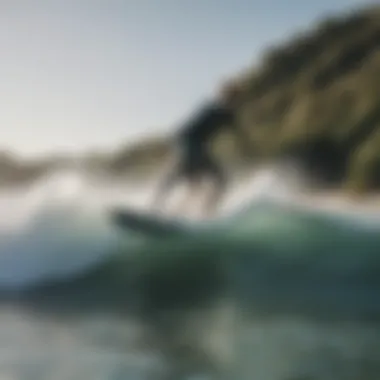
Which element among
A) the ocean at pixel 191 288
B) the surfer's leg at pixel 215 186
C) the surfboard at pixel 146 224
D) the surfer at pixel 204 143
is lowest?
the ocean at pixel 191 288

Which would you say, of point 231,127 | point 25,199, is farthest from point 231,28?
point 25,199

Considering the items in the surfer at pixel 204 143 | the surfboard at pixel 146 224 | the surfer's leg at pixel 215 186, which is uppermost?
the surfer at pixel 204 143

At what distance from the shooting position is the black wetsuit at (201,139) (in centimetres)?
134

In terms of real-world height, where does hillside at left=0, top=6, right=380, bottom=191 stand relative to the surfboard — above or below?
above

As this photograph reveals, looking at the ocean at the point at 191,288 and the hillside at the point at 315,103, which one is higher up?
the hillside at the point at 315,103

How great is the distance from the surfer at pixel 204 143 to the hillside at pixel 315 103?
0.06ft

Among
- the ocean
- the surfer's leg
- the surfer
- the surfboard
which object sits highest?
the surfer

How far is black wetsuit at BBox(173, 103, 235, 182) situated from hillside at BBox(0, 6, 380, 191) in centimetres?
2

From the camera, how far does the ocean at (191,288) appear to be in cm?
126

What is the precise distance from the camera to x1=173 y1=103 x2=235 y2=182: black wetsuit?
1341 mm

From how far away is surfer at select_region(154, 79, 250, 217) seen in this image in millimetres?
1337

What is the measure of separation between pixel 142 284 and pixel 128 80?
0.36 metres

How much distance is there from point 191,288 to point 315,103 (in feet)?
1.25

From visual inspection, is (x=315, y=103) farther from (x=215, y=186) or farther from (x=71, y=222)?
(x=71, y=222)
